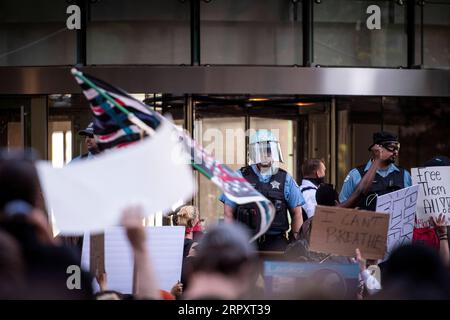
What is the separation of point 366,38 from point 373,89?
804 millimetres

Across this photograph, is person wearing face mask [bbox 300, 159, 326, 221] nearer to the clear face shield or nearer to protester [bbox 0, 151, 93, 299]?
the clear face shield

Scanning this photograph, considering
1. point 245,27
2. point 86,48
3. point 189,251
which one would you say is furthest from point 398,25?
point 189,251

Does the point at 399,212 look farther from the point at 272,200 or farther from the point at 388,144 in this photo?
the point at 272,200

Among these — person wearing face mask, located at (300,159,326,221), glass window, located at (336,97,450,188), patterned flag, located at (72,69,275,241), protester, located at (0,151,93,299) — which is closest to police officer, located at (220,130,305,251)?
person wearing face mask, located at (300,159,326,221)

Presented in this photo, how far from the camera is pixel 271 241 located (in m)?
10.7

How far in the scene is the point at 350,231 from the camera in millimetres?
8102

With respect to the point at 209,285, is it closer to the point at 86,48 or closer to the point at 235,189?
the point at 235,189

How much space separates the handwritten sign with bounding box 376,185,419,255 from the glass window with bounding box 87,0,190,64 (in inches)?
277

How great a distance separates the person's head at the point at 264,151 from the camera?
11.0 metres

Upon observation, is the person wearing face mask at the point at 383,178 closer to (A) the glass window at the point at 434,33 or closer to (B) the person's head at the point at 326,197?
(B) the person's head at the point at 326,197

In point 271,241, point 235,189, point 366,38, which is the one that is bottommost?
point 271,241

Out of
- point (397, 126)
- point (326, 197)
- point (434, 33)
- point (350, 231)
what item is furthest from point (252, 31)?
point (350, 231)

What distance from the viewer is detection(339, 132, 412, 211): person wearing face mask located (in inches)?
393

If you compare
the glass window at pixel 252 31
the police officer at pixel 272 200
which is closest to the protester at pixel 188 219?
the police officer at pixel 272 200
